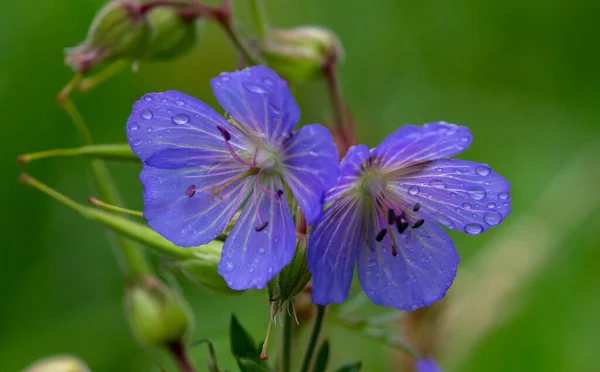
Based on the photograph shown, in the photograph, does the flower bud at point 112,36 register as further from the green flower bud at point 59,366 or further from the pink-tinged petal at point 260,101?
the green flower bud at point 59,366

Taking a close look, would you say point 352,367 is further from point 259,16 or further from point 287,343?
point 259,16

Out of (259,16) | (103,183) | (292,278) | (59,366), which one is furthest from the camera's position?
(259,16)

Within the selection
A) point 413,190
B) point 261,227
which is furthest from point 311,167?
point 413,190

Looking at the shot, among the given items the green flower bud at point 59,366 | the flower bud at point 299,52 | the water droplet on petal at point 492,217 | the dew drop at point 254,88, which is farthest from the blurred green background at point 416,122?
the dew drop at point 254,88

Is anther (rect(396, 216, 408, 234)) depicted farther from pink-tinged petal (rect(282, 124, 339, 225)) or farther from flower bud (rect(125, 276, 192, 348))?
flower bud (rect(125, 276, 192, 348))

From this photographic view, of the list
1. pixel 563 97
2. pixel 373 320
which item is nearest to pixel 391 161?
pixel 373 320

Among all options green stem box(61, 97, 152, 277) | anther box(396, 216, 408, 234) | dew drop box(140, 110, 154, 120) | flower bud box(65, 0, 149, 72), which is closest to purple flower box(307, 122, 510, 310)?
anther box(396, 216, 408, 234)
